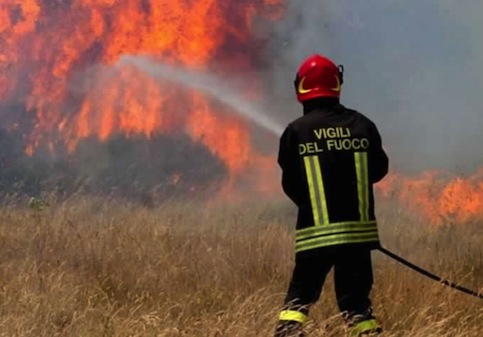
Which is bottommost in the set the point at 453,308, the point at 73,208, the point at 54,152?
the point at 453,308

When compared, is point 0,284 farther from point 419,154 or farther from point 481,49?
point 481,49

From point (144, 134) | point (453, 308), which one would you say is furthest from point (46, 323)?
point (144, 134)

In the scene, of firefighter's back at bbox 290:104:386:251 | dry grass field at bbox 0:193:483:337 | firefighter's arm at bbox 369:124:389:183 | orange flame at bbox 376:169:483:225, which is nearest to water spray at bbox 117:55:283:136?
orange flame at bbox 376:169:483:225

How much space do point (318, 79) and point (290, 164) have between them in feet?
1.84

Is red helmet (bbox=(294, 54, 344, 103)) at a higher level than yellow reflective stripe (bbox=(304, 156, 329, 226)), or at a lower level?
higher

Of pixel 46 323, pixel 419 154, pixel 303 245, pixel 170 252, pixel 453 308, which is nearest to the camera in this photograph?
pixel 303 245

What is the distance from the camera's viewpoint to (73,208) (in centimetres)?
877

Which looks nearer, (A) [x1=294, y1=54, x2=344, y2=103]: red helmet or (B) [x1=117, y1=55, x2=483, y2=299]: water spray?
(A) [x1=294, y1=54, x2=344, y2=103]: red helmet

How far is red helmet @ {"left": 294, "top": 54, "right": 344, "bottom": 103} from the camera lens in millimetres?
4230

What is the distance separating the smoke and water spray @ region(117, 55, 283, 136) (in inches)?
16.1

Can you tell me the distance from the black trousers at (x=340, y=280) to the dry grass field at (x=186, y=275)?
157 millimetres

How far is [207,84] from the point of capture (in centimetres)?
1250

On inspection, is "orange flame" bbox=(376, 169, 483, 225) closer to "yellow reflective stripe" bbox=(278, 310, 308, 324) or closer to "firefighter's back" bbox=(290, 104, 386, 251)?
"firefighter's back" bbox=(290, 104, 386, 251)

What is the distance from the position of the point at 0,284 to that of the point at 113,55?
25.3ft
